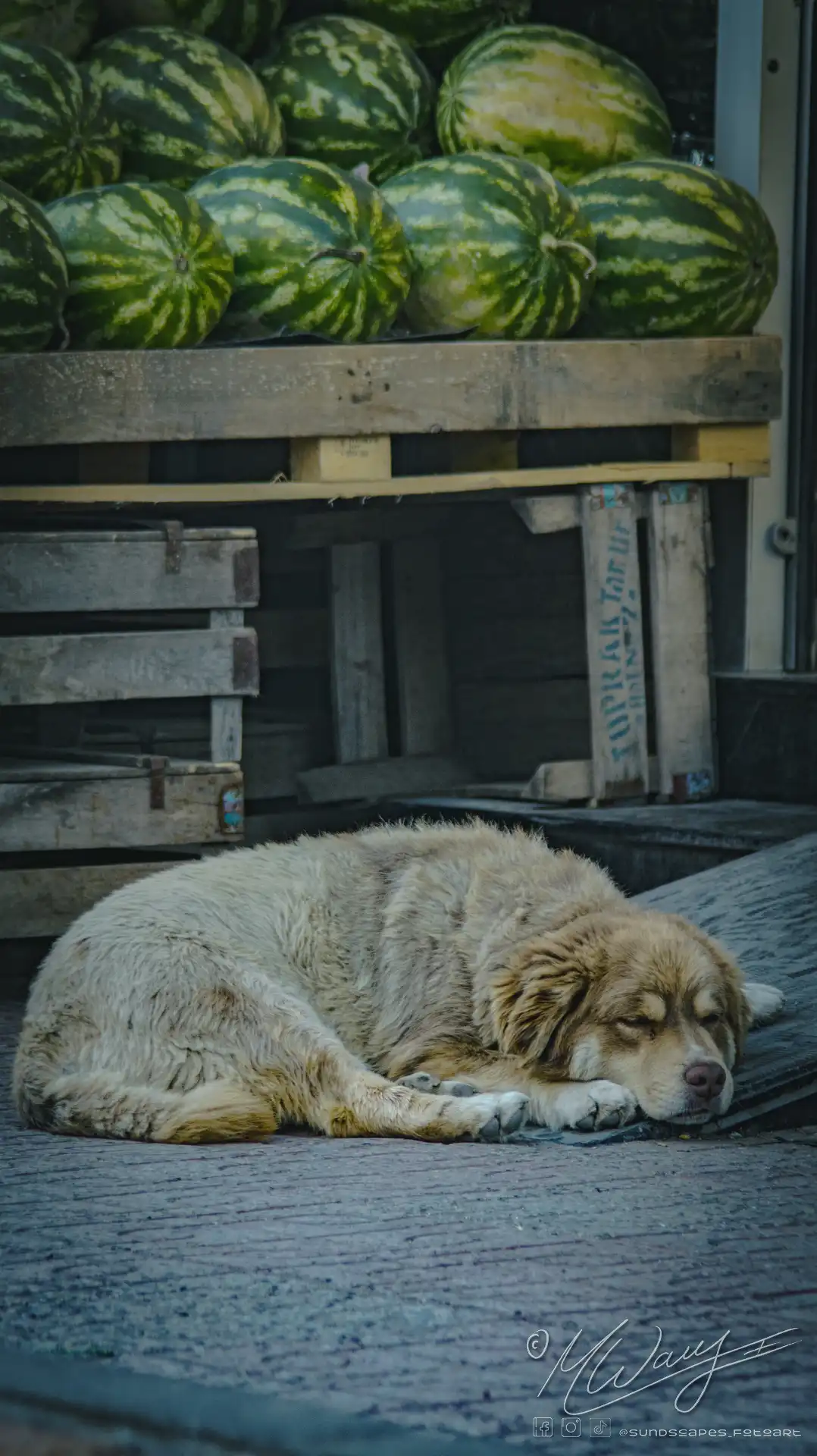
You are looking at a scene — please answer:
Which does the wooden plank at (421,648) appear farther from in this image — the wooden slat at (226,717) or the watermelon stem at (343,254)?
the watermelon stem at (343,254)

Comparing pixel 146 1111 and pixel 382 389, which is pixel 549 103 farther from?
pixel 146 1111

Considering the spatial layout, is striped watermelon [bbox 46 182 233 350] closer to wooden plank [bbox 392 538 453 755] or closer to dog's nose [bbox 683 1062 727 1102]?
wooden plank [bbox 392 538 453 755]

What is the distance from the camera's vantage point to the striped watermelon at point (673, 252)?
18.8 feet

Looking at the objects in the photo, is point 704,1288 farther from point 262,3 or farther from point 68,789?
point 262,3

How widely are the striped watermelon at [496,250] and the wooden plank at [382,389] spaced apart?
0.13 meters

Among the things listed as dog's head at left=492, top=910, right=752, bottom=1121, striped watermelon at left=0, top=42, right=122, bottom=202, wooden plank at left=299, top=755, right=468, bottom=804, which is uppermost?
striped watermelon at left=0, top=42, right=122, bottom=202

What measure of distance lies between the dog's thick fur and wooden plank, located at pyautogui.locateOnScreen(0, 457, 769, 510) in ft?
4.53

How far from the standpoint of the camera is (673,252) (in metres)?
5.74

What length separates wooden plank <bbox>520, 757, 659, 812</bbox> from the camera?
228 inches

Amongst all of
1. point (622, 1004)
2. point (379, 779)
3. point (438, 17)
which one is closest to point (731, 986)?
point (622, 1004)

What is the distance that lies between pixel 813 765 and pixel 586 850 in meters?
0.89

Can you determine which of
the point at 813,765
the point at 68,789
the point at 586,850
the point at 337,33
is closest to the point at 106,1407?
the point at 68,789

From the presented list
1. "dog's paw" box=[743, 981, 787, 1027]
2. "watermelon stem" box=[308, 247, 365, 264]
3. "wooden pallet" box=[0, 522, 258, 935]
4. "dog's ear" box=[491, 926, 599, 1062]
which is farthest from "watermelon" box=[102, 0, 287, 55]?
"dog's paw" box=[743, 981, 787, 1027]

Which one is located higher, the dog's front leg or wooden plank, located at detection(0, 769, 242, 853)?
wooden plank, located at detection(0, 769, 242, 853)
